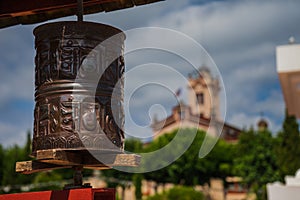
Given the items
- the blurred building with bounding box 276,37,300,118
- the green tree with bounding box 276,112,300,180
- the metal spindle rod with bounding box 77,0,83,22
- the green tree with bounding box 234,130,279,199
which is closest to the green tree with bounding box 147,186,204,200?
the green tree with bounding box 234,130,279,199

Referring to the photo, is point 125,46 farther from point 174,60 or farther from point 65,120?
point 65,120

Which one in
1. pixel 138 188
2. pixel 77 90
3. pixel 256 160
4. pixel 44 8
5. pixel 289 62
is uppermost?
pixel 289 62

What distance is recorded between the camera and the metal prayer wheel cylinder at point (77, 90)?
213 centimetres

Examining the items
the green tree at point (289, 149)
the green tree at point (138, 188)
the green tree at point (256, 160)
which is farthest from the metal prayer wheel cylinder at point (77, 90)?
the green tree at point (138, 188)

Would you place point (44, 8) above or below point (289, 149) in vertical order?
below

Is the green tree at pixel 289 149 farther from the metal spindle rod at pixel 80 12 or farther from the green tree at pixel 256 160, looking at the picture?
the metal spindle rod at pixel 80 12

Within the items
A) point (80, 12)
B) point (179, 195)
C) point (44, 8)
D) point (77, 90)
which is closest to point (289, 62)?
point (44, 8)

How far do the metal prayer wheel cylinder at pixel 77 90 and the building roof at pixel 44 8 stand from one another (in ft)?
1.68

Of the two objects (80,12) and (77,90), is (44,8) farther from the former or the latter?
(77,90)

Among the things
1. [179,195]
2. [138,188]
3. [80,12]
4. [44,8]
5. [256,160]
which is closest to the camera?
[80,12]

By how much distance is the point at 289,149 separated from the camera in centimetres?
2194

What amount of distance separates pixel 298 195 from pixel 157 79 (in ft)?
25.7

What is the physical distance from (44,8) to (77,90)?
85 centimetres

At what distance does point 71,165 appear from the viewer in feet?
7.36
